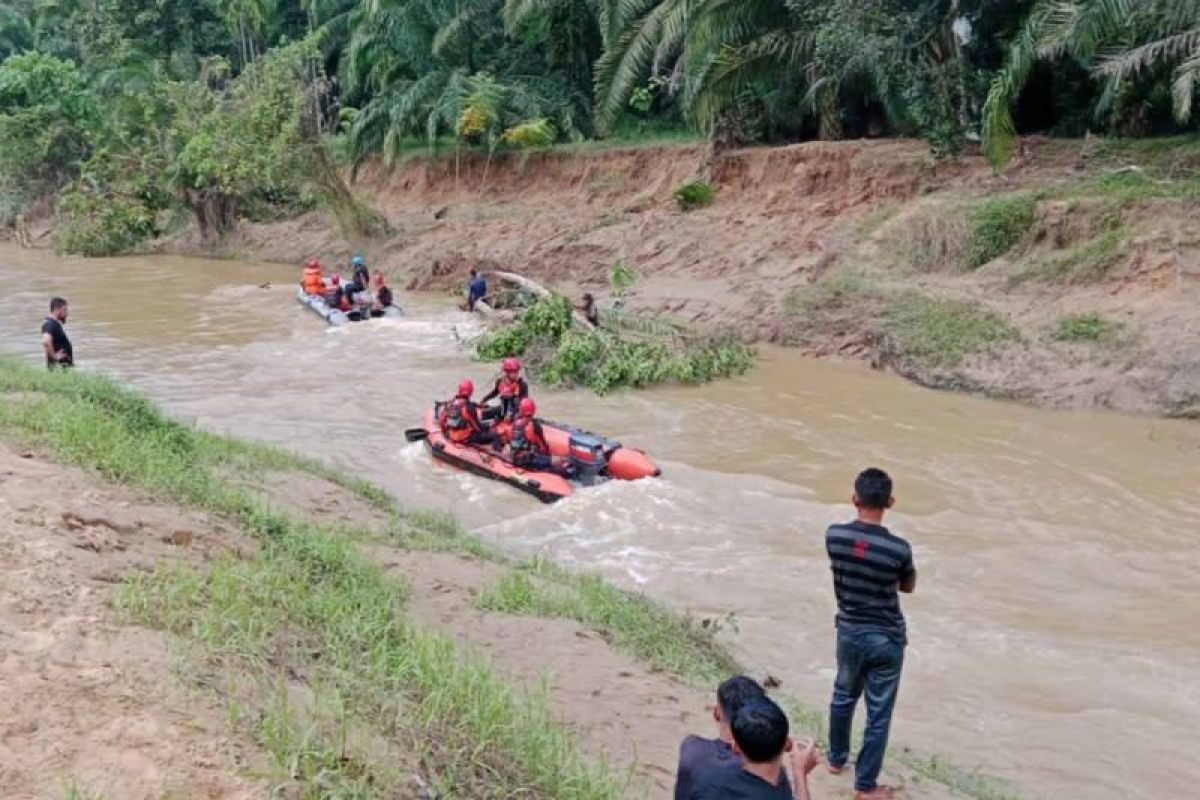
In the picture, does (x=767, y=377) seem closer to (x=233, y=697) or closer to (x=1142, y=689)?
(x=1142, y=689)

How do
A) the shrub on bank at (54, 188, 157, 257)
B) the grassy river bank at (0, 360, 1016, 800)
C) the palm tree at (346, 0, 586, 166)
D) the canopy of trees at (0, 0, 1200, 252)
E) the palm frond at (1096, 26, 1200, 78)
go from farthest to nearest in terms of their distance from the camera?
the shrub on bank at (54, 188, 157, 257) → the palm tree at (346, 0, 586, 166) → the canopy of trees at (0, 0, 1200, 252) → the palm frond at (1096, 26, 1200, 78) → the grassy river bank at (0, 360, 1016, 800)

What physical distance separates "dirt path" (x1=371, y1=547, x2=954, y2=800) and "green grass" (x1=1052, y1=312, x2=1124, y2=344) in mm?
11625

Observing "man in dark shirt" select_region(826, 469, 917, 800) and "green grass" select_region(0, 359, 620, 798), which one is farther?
"man in dark shirt" select_region(826, 469, 917, 800)

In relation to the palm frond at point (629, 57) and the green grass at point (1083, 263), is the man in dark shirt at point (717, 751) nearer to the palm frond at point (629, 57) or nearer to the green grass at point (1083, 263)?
the green grass at point (1083, 263)

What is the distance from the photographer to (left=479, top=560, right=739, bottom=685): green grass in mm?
6730

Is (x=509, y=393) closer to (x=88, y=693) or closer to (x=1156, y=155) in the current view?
(x=88, y=693)

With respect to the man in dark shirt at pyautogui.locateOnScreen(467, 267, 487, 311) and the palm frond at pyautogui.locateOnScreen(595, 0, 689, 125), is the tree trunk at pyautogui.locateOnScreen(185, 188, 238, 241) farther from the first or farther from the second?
the man in dark shirt at pyautogui.locateOnScreen(467, 267, 487, 311)

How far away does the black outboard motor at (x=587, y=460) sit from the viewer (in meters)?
12.4

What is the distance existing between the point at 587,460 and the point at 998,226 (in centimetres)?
976

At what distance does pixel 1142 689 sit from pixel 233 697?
6251 millimetres

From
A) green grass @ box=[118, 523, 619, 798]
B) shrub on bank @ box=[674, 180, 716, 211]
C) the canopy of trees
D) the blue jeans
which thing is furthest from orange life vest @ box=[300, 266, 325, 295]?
the blue jeans

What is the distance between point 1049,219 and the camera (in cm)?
1822

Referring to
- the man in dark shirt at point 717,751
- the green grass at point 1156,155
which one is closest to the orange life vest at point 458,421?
the man in dark shirt at point 717,751

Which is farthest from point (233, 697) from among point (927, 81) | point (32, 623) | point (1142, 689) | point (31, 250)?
point (31, 250)
